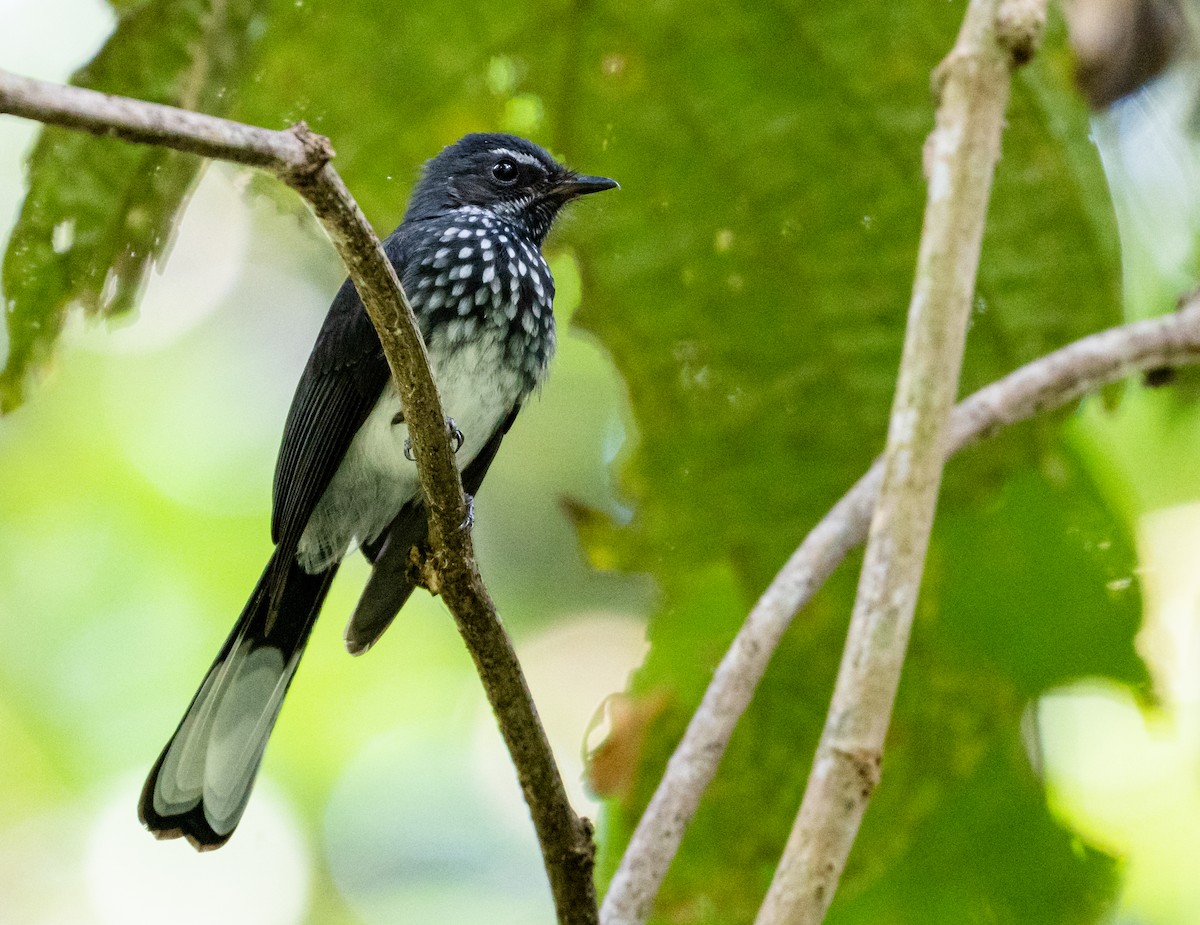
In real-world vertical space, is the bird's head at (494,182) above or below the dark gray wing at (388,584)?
above

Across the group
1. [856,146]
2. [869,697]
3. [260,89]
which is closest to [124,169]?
[260,89]

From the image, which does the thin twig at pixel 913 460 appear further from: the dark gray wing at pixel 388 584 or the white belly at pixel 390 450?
the white belly at pixel 390 450

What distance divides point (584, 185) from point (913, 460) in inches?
60.8

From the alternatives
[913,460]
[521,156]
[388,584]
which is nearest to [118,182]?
[388,584]

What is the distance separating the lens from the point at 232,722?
2.95 meters

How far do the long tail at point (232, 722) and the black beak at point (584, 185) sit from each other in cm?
109

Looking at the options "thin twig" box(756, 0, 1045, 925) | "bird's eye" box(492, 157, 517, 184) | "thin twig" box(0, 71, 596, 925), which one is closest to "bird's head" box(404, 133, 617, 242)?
"bird's eye" box(492, 157, 517, 184)

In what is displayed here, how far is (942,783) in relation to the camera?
2.67m

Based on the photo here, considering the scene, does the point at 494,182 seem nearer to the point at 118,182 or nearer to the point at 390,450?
the point at 390,450

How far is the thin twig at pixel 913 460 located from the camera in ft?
5.34

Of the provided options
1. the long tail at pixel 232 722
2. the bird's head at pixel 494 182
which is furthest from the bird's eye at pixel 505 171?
the long tail at pixel 232 722

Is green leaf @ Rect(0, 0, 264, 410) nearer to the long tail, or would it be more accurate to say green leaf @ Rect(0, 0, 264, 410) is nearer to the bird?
the bird

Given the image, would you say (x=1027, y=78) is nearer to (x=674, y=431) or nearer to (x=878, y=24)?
(x=878, y=24)

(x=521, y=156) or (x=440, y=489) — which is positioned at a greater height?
(x=521, y=156)
